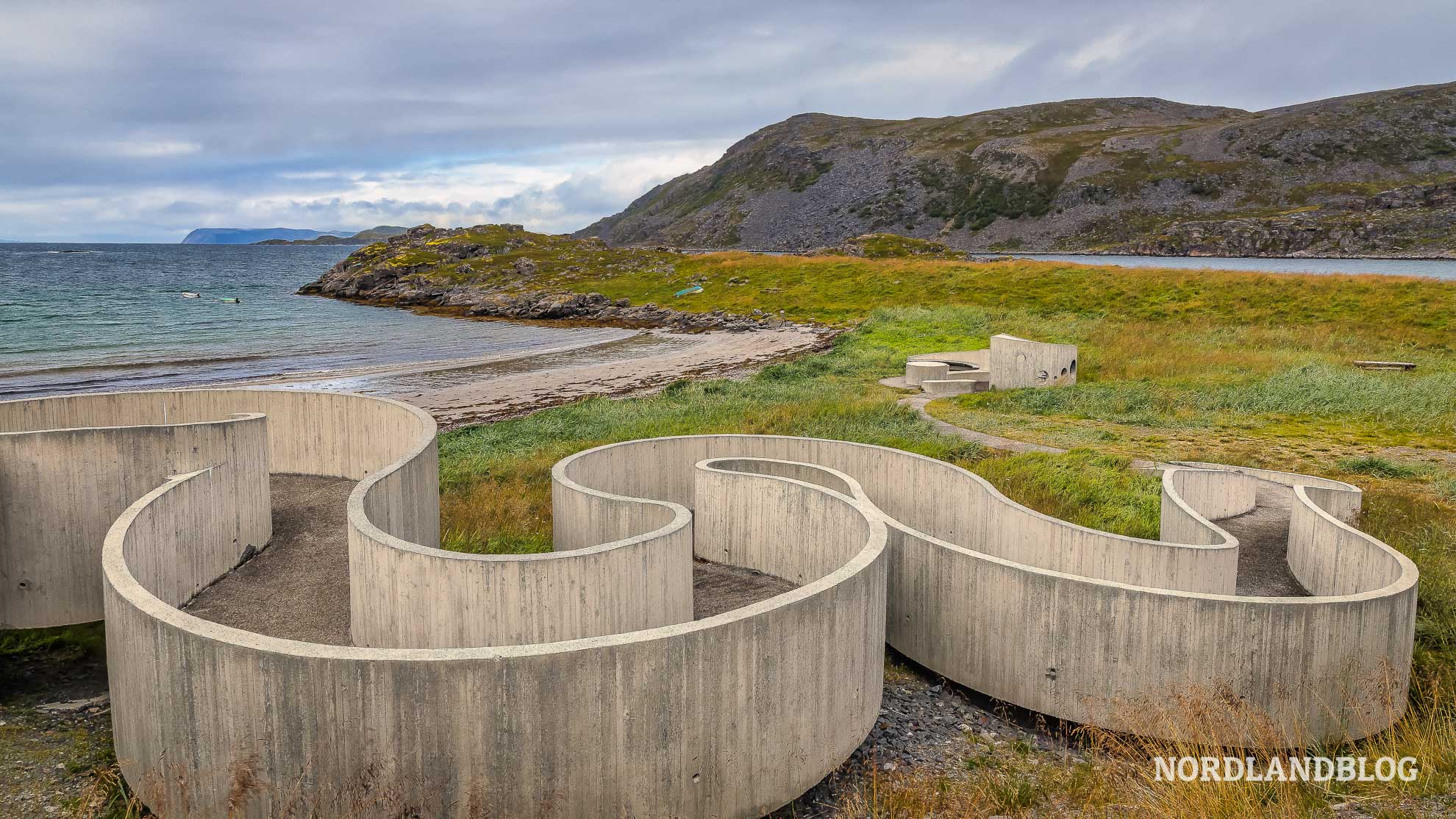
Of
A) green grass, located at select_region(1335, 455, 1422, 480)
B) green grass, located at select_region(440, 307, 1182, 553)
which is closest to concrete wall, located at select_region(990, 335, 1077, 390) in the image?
green grass, located at select_region(440, 307, 1182, 553)

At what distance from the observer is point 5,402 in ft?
46.2

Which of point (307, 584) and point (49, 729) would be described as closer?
point (49, 729)

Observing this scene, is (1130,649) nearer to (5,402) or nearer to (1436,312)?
(5,402)

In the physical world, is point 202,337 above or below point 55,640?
above

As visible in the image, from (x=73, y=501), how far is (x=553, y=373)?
26.1 metres

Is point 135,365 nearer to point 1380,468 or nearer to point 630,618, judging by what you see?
point 630,618

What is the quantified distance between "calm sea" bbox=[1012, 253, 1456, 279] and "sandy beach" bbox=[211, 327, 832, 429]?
37568 millimetres

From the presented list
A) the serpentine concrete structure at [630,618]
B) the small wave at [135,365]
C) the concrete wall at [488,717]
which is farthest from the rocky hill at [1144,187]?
the concrete wall at [488,717]

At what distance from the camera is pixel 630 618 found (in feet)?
29.5

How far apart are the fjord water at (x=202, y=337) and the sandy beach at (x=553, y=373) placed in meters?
3.21

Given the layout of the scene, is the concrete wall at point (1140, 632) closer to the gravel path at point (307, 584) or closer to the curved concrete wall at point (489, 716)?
the gravel path at point (307, 584)

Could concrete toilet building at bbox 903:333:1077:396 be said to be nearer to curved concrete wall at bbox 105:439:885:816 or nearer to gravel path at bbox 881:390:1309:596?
gravel path at bbox 881:390:1309:596

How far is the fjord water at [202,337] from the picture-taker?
38.8 metres

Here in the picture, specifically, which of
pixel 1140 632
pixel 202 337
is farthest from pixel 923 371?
pixel 202 337
